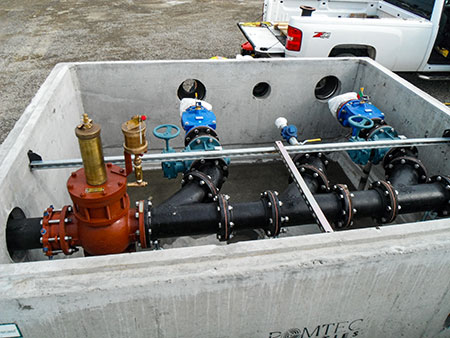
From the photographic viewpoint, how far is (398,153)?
10.3ft

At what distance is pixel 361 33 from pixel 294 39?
1.04 meters

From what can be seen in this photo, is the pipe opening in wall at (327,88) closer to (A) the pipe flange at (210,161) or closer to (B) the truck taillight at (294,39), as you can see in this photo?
(B) the truck taillight at (294,39)

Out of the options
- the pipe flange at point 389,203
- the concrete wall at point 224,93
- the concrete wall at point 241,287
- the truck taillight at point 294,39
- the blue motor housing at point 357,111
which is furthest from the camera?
the truck taillight at point 294,39

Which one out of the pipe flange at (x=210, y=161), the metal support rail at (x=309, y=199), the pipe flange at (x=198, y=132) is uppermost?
the metal support rail at (x=309, y=199)

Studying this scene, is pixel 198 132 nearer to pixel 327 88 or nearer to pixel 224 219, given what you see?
pixel 224 219

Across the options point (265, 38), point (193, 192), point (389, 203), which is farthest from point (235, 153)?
point (265, 38)

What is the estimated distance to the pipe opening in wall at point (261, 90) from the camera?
402cm

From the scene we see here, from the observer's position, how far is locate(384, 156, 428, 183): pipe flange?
2.94 metres

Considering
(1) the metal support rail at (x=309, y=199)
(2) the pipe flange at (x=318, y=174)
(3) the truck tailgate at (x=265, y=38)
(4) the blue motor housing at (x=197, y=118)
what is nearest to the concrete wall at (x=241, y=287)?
(1) the metal support rail at (x=309, y=199)

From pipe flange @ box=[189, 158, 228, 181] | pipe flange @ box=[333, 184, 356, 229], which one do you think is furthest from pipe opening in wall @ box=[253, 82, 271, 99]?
pipe flange @ box=[333, 184, 356, 229]

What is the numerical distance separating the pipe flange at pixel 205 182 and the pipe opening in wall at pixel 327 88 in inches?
83.4

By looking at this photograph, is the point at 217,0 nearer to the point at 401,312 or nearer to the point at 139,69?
the point at 139,69

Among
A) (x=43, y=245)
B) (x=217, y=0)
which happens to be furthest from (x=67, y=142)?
(x=217, y=0)

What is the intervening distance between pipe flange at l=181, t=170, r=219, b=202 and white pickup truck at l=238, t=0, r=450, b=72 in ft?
10.3
